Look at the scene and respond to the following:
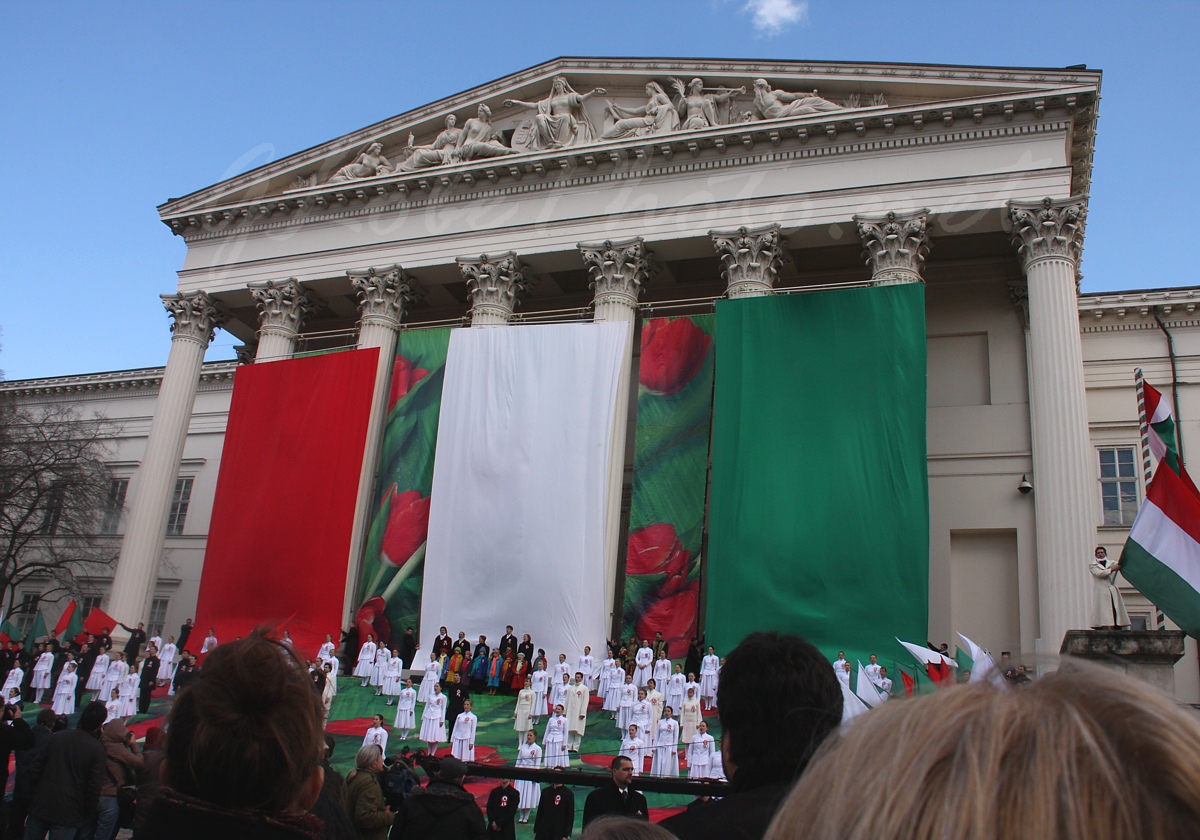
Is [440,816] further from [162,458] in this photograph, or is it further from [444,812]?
[162,458]

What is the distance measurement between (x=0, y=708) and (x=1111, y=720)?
350 inches

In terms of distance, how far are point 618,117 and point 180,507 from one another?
21.7 meters

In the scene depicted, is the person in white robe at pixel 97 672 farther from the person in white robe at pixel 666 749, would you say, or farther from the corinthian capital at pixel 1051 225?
the corinthian capital at pixel 1051 225

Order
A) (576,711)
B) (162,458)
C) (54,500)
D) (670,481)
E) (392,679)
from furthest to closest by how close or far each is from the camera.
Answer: (54,500)
(162,458)
(670,481)
(392,679)
(576,711)

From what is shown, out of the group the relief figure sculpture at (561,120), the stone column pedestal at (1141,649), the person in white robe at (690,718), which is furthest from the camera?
the relief figure sculpture at (561,120)

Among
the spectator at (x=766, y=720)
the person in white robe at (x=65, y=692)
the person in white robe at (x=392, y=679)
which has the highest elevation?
the spectator at (x=766, y=720)

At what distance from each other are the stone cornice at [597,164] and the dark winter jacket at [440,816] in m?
18.5

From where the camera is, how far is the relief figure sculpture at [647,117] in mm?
22359

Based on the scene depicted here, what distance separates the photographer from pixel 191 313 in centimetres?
2653

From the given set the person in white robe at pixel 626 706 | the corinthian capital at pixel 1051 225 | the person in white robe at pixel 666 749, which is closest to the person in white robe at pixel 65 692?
the person in white robe at pixel 626 706

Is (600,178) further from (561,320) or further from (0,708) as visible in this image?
(0,708)

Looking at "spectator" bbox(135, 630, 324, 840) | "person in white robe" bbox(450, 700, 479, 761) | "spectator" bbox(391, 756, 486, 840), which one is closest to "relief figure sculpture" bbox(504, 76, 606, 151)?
"person in white robe" bbox(450, 700, 479, 761)

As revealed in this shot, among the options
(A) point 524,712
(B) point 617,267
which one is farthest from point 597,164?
(A) point 524,712

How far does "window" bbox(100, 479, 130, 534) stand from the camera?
113 feet
